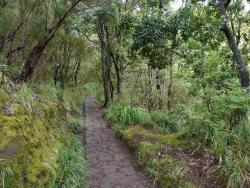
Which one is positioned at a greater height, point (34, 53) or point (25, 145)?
point (34, 53)

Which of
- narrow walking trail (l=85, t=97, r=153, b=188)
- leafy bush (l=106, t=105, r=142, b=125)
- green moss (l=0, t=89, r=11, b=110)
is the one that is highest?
green moss (l=0, t=89, r=11, b=110)

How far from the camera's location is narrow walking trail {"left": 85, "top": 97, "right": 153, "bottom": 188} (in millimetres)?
5551

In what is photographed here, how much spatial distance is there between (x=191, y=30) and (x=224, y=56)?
206cm

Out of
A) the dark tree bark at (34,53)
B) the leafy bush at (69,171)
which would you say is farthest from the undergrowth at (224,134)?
the dark tree bark at (34,53)

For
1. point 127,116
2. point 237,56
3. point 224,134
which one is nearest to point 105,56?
point 127,116

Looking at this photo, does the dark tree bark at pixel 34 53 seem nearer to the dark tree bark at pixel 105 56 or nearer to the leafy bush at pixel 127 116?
the leafy bush at pixel 127 116

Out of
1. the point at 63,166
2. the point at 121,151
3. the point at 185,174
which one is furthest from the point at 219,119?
the point at 63,166

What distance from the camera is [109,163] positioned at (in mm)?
6586

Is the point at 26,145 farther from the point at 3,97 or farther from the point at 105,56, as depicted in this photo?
the point at 105,56

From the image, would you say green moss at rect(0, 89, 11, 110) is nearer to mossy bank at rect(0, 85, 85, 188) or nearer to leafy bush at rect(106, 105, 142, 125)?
mossy bank at rect(0, 85, 85, 188)

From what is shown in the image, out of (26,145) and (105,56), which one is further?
(105,56)

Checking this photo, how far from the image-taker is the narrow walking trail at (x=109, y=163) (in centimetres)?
555

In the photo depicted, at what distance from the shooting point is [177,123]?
8648 millimetres

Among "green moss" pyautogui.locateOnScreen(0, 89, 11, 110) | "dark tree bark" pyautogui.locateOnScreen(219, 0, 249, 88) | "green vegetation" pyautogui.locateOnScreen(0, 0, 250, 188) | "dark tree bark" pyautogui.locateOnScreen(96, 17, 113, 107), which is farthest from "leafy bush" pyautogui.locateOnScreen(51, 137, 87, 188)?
"dark tree bark" pyautogui.locateOnScreen(96, 17, 113, 107)
